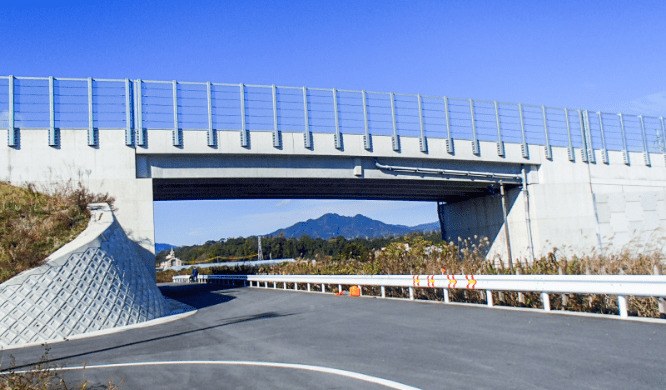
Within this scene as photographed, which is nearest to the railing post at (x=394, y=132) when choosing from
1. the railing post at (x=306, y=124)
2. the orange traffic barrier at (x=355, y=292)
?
the railing post at (x=306, y=124)

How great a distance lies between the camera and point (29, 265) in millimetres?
12477

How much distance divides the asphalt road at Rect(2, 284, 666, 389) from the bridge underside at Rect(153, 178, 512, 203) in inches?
656

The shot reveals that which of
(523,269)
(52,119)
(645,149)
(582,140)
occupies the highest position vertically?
(52,119)

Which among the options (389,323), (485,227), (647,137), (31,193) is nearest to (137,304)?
(389,323)

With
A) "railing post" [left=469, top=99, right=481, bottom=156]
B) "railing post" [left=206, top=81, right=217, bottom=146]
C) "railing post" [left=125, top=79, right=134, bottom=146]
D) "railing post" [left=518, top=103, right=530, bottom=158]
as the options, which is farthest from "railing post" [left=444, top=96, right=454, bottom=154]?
"railing post" [left=125, top=79, right=134, bottom=146]

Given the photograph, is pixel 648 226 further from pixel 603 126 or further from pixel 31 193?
pixel 31 193

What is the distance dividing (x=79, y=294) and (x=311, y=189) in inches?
799

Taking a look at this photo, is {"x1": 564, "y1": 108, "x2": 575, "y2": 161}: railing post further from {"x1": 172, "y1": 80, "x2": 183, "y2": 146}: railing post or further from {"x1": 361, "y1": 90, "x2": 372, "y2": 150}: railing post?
{"x1": 172, "y1": 80, "x2": 183, "y2": 146}: railing post

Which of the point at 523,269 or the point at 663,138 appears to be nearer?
the point at 523,269

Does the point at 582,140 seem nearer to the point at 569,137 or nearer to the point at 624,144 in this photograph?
the point at 569,137

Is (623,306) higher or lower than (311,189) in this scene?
lower

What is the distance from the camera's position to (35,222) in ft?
55.6

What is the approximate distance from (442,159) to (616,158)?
13.4 m

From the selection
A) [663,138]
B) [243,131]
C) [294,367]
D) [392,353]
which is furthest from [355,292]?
[663,138]
